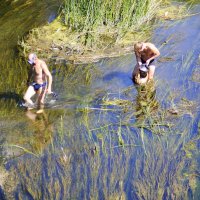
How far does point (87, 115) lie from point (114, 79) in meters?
1.70

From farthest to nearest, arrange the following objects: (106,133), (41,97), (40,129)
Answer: (41,97) < (40,129) < (106,133)

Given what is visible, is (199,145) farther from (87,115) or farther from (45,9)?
(45,9)

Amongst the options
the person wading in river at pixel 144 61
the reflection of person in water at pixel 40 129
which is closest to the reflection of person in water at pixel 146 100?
the person wading in river at pixel 144 61

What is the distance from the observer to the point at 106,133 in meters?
7.38

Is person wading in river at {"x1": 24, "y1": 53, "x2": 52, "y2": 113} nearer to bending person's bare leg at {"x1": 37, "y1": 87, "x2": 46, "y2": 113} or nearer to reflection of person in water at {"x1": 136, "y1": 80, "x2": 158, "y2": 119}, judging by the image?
bending person's bare leg at {"x1": 37, "y1": 87, "x2": 46, "y2": 113}

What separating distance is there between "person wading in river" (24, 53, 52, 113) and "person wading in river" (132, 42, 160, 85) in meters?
2.02

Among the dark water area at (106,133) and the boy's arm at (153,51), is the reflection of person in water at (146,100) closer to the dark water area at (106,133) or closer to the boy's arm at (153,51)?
the dark water area at (106,133)

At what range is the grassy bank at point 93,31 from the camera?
34.7 ft

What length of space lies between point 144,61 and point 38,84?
2.41 meters

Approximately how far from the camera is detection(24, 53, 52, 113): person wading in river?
26.3 ft

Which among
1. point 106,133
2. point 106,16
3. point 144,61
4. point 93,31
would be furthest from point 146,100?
point 106,16

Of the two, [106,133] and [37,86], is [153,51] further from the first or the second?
[37,86]

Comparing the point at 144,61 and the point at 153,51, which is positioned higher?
the point at 153,51

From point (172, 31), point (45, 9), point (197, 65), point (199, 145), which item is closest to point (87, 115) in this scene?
point (199, 145)
